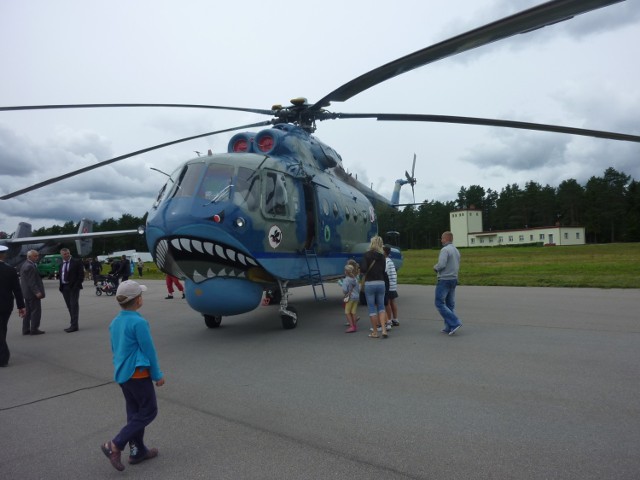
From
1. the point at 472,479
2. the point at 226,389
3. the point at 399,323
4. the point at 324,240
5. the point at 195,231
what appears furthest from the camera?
the point at 324,240

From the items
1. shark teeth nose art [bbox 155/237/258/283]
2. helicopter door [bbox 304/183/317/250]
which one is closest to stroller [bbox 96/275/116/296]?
helicopter door [bbox 304/183/317/250]

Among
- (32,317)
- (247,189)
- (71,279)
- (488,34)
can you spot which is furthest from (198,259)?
(32,317)

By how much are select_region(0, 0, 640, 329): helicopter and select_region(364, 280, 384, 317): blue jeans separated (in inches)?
69.8

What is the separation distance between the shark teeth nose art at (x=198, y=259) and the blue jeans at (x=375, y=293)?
2138mm

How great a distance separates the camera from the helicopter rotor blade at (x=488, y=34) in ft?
13.8

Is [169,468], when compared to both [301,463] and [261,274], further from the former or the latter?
[261,274]

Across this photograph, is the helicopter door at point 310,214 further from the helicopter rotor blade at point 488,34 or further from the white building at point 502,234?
the white building at point 502,234

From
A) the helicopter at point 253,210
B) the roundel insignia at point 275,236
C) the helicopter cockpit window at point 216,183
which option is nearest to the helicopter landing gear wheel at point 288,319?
the helicopter at point 253,210

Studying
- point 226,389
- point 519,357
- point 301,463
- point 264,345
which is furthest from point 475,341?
point 301,463

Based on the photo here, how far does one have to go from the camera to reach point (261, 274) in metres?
8.66

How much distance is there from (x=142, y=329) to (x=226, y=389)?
2153 mm

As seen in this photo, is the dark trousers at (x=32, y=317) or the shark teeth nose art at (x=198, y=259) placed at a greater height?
the shark teeth nose art at (x=198, y=259)

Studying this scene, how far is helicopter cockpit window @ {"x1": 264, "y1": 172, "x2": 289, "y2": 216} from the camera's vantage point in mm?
8594

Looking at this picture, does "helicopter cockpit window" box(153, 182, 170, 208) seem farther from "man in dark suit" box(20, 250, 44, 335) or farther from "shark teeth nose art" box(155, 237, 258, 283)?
"man in dark suit" box(20, 250, 44, 335)
